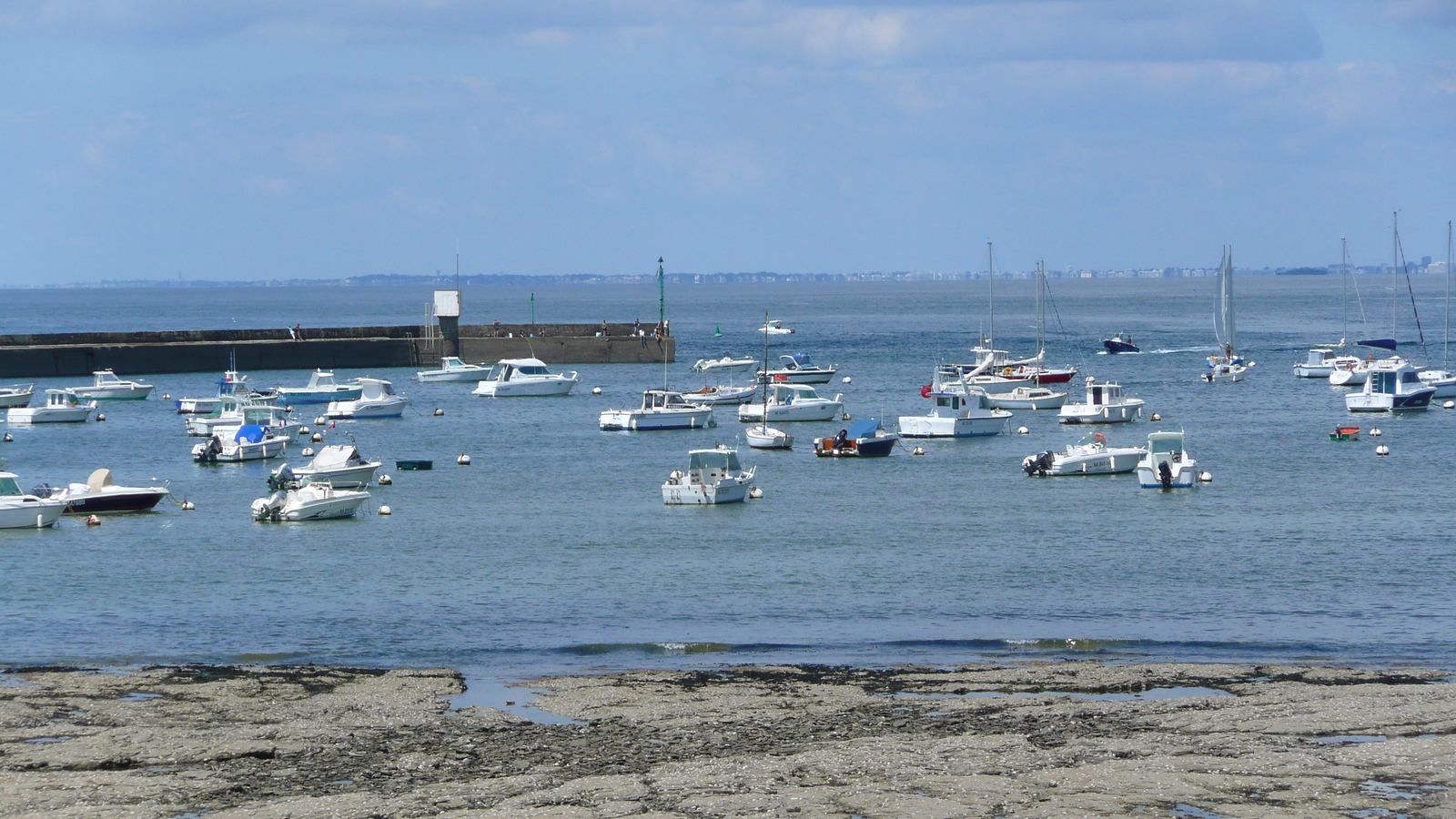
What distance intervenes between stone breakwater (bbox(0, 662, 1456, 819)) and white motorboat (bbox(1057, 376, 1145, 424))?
159 feet

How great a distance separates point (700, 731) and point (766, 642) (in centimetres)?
761

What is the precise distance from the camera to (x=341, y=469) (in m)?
53.8

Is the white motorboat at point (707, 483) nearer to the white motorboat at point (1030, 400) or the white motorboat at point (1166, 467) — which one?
the white motorboat at point (1166, 467)

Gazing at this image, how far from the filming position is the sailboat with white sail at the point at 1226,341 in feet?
335

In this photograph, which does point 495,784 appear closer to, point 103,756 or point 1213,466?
point 103,756

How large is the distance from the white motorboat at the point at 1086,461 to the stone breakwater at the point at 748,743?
95.7 ft

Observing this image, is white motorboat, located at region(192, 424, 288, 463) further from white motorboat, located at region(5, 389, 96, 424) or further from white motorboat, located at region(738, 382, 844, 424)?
white motorboat, located at region(738, 382, 844, 424)

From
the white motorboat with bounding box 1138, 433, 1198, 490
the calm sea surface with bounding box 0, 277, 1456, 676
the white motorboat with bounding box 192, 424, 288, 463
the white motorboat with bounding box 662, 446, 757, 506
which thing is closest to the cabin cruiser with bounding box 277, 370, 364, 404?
the calm sea surface with bounding box 0, 277, 1456, 676

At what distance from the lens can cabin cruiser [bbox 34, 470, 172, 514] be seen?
159ft

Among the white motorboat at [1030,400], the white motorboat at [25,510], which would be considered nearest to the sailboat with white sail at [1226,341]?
the white motorboat at [1030,400]

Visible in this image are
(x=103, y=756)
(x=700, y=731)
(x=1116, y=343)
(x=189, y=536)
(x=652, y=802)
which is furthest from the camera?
(x=1116, y=343)

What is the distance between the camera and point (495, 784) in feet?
69.3

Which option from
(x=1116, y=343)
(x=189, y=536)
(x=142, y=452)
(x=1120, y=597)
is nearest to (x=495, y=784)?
(x=1120, y=597)

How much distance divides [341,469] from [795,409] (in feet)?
98.5
